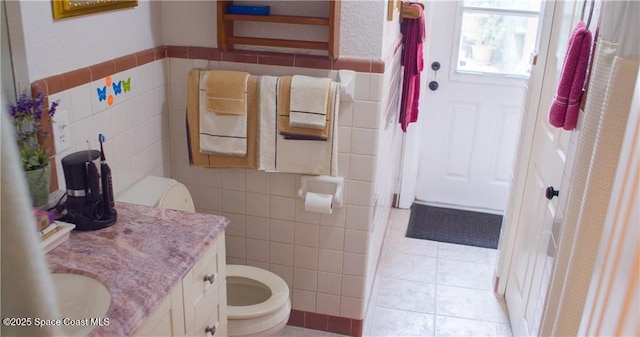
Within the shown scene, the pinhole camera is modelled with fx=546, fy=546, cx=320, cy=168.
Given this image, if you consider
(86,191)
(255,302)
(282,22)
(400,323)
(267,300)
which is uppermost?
(282,22)

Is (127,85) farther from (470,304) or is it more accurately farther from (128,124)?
(470,304)

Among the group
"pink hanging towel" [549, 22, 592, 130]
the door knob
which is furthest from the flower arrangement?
the door knob

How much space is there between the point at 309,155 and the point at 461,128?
73.3 inches

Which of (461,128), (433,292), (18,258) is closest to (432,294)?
(433,292)

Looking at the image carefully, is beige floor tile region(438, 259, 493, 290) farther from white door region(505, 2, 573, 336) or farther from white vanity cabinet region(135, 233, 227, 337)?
white vanity cabinet region(135, 233, 227, 337)

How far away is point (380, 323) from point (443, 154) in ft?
5.21

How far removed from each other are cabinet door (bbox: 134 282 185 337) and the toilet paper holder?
947mm

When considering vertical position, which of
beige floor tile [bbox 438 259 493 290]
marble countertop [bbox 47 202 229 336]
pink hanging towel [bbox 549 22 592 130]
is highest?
pink hanging towel [bbox 549 22 592 130]

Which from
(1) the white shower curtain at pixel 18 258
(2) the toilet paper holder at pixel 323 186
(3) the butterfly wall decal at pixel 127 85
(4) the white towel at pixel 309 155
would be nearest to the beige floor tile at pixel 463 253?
(2) the toilet paper holder at pixel 323 186

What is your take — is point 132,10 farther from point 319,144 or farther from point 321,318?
point 321,318

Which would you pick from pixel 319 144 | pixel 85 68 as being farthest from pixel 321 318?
pixel 85 68

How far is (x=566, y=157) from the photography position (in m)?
1.97

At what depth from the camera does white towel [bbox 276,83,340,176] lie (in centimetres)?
229

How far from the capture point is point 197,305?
5.47 feet
